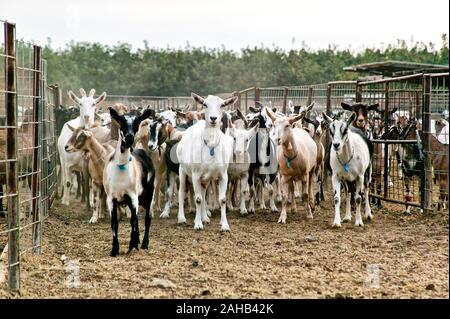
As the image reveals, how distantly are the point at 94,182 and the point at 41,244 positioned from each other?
2.78m

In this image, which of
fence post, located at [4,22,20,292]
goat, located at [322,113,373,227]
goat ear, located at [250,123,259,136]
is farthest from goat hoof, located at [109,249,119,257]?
goat ear, located at [250,123,259,136]

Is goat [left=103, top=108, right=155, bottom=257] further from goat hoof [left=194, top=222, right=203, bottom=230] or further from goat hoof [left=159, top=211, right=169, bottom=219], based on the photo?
goat hoof [left=159, top=211, right=169, bottom=219]

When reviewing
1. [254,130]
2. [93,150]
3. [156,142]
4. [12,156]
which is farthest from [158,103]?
[12,156]

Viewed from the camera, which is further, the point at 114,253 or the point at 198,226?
the point at 198,226

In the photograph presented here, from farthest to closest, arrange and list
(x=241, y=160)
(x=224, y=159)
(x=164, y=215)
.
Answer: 1. (x=164, y=215)
2. (x=241, y=160)
3. (x=224, y=159)

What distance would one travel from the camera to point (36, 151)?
8.84m

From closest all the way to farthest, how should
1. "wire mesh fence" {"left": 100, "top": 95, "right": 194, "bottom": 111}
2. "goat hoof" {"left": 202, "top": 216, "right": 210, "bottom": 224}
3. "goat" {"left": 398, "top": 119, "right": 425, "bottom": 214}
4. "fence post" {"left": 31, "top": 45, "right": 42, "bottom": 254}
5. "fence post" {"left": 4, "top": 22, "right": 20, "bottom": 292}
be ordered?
"fence post" {"left": 4, "top": 22, "right": 20, "bottom": 292}
"fence post" {"left": 31, "top": 45, "right": 42, "bottom": 254}
"goat hoof" {"left": 202, "top": 216, "right": 210, "bottom": 224}
"goat" {"left": 398, "top": 119, "right": 425, "bottom": 214}
"wire mesh fence" {"left": 100, "top": 95, "right": 194, "bottom": 111}

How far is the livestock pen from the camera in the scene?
715cm

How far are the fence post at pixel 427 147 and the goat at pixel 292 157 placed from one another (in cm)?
195

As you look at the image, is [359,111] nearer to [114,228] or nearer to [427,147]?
[427,147]

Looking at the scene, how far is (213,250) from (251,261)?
3.27 ft

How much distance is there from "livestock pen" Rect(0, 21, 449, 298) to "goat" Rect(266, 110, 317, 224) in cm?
47
